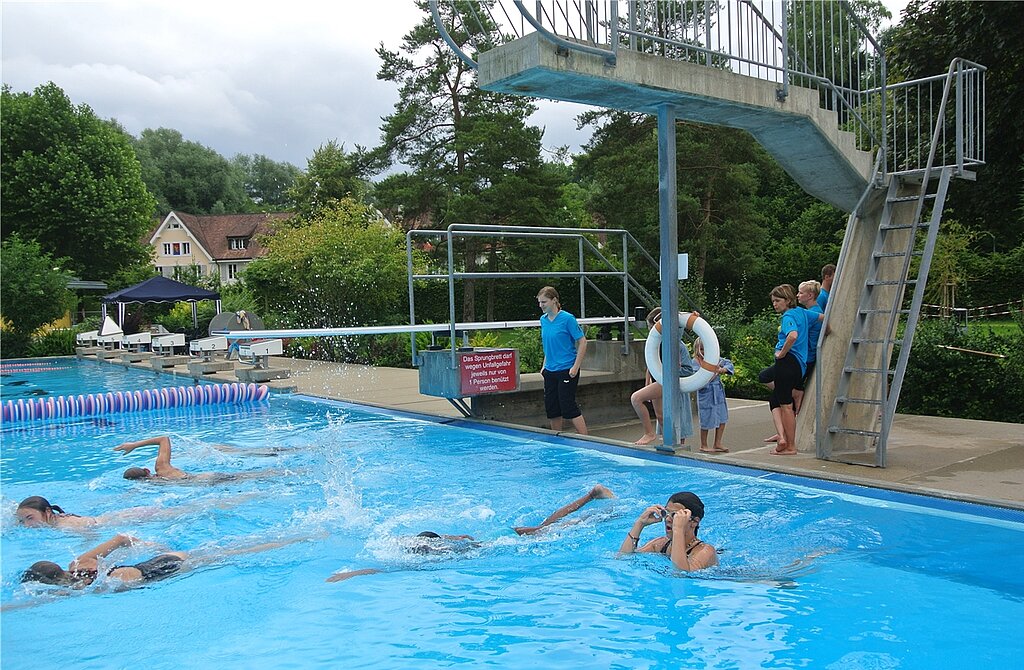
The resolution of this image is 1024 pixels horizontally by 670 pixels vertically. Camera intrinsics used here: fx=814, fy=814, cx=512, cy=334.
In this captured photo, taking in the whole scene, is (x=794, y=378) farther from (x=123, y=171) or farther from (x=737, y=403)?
(x=123, y=171)

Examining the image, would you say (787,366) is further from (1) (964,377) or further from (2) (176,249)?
(2) (176,249)

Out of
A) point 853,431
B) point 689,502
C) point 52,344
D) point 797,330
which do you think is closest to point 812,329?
point 797,330

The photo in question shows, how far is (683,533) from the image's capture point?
207 inches

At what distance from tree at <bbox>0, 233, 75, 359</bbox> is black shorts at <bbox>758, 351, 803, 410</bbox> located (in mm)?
26565

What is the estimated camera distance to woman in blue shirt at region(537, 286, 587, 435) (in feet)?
31.0

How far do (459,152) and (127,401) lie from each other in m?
17.0

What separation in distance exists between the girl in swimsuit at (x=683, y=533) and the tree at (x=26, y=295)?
2760 centimetres

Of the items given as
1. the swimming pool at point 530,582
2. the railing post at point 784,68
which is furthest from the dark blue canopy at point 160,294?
the railing post at point 784,68

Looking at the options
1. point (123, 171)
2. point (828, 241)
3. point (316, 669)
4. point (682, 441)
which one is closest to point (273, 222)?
point (123, 171)

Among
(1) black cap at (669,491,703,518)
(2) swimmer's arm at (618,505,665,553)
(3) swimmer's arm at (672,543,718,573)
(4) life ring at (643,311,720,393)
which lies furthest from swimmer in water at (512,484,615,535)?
(4) life ring at (643,311,720,393)

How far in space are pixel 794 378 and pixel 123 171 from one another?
146 ft

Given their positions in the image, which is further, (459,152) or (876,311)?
(459,152)

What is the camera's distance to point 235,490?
8094mm

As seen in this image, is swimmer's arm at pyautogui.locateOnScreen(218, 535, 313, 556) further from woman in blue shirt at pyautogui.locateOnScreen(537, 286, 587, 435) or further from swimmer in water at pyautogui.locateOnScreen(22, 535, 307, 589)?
woman in blue shirt at pyautogui.locateOnScreen(537, 286, 587, 435)
